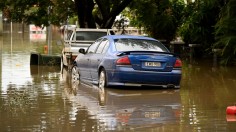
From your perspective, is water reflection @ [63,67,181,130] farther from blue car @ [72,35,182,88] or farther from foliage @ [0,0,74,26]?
foliage @ [0,0,74,26]

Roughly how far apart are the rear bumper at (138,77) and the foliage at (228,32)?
7.16 metres

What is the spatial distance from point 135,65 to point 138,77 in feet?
0.97

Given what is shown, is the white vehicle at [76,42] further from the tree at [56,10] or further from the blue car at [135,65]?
the blue car at [135,65]

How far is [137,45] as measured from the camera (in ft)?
44.6

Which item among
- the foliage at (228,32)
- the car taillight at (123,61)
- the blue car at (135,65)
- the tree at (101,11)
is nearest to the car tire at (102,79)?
the blue car at (135,65)

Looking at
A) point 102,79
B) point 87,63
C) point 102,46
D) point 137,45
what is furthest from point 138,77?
point 87,63

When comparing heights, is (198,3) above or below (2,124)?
above

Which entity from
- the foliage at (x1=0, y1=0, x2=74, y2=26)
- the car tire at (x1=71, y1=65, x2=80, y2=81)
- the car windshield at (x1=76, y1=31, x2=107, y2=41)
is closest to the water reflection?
the car tire at (x1=71, y1=65, x2=80, y2=81)

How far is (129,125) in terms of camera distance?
827 centimetres

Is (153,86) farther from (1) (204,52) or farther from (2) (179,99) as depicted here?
(1) (204,52)

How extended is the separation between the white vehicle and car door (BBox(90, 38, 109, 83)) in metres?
4.62

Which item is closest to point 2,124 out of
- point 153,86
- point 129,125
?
point 129,125

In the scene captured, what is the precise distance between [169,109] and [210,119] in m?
1.25

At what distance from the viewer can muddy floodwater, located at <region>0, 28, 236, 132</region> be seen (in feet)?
27.2
